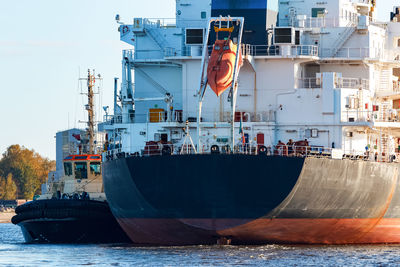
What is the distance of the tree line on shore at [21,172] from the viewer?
371 ft

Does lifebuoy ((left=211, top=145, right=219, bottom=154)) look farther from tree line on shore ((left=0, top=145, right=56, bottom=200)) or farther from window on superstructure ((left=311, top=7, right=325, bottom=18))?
tree line on shore ((left=0, top=145, right=56, bottom=200))

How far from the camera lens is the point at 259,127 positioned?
1671 inches

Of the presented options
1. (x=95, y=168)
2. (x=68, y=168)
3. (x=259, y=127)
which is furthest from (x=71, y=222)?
(x=259, y=127)

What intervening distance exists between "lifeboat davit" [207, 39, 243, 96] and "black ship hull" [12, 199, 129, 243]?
901 centimetres

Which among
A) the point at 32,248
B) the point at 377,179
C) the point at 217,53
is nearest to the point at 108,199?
the point at 32,248

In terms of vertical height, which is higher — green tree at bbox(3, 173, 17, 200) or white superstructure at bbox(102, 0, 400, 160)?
white superstructure at bbox(102, 0, 400, 160)

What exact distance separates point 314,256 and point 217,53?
27.9ft

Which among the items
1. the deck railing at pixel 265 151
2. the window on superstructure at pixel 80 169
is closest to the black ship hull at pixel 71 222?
the deck railing at pixel 265 151

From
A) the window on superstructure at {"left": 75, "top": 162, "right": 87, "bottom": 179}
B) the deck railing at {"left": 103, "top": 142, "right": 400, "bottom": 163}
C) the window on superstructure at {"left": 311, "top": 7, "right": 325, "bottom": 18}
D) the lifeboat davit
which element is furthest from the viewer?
the window on superstructure at {"left": 75, "top": 162, "right": 87, "bottom": 179}

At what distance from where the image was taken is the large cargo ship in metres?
38.2

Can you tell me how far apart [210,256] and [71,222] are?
11251mm

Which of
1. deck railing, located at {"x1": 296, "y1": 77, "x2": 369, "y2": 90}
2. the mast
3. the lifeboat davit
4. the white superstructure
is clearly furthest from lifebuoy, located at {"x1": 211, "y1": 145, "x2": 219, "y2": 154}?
the mast

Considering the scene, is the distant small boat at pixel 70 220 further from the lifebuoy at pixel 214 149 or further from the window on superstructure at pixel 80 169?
the lifebuoy at pixel 214 149

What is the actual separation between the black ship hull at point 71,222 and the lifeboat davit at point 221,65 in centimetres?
901
